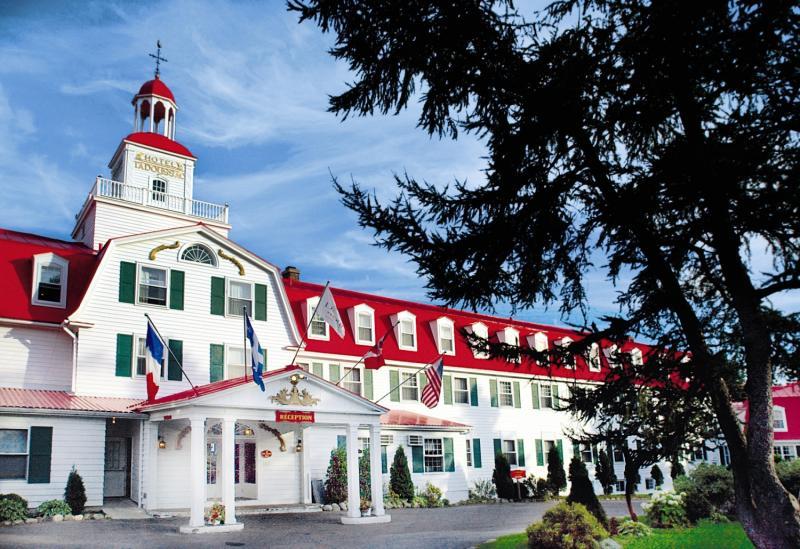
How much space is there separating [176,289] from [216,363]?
284 cm

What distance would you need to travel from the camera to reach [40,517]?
17.8 meters

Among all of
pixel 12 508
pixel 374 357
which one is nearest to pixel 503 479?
pixel 374 357

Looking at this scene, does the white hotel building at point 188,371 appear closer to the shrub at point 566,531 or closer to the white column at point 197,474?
the white column at point 197,474

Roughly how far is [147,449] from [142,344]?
359 centimetres

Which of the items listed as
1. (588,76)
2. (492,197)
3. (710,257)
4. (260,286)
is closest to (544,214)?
(492,197)

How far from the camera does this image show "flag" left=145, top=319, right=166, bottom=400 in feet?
60.5

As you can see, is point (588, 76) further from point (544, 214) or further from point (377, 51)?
point (377, 51)

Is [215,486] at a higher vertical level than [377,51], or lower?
lower

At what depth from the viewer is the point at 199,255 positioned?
24.2 meters

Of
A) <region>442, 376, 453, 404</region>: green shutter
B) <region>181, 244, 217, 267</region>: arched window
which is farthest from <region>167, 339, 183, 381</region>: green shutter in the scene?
<region>442, 376, 453, 404</region>: green shutter

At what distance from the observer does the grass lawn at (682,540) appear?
1376 cm

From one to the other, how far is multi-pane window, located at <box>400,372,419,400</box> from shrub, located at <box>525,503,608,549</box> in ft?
51.8

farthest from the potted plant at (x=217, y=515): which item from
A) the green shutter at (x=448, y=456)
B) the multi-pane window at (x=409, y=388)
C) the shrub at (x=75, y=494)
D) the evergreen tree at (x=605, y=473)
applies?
the evergreen tree at (x=605, y=473)

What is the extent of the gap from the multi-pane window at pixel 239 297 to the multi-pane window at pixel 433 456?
30.3ft
